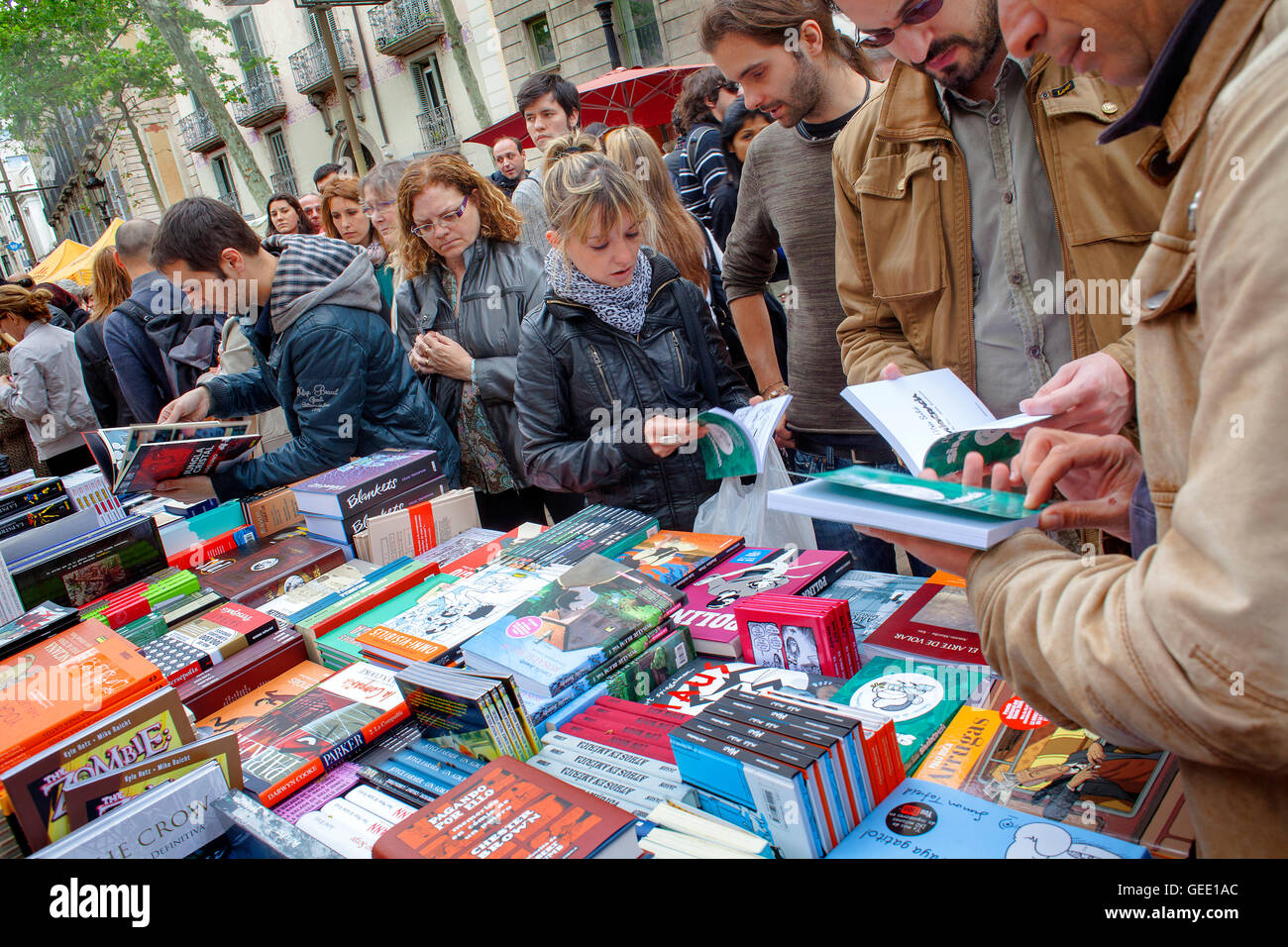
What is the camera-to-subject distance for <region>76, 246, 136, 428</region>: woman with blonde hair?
5121 millimetres

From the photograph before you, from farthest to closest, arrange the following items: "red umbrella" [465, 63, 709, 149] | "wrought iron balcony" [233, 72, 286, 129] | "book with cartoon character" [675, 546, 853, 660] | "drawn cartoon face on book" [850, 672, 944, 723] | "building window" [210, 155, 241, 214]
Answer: "building window" [210, 155, 241, 214]
"wrought iron balcony" [233, 72, 286, 129]
"red umbrella" [465, 63, 709, 149]
"book with cartoon character" [675, 546, 853, 660]
"drawn cartoon face on book" [850, 672, 944, 723]

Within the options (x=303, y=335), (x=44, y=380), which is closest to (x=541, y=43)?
(x=44, y=380)

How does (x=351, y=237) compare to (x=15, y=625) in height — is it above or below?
above

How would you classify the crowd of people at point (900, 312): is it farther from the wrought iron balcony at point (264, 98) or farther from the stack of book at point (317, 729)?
the wrought iron balcony at point (264, 98)

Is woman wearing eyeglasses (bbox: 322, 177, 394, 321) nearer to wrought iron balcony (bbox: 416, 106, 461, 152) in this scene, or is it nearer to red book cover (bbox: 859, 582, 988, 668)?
red book cover (bbox: 859, 582, 988, 668)

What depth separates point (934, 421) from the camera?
147 cm

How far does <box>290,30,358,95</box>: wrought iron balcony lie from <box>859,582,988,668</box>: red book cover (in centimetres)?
2276

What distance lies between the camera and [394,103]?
65.3ft

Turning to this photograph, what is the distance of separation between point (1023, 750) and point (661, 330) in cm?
173

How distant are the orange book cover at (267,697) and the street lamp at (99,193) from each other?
26.4 metres

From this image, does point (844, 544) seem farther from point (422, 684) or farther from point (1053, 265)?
point (422, 684)

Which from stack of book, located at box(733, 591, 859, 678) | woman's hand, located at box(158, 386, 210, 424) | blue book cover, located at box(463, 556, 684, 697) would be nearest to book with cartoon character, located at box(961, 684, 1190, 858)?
stack of book, located at box(733, 591, 859, 678)

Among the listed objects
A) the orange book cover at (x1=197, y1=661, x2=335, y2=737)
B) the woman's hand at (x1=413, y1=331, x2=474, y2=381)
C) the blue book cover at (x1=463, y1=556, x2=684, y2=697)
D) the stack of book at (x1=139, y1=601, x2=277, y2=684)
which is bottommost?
the orange book cover at (x1=197, y1=661, x2=335, y2=737)
